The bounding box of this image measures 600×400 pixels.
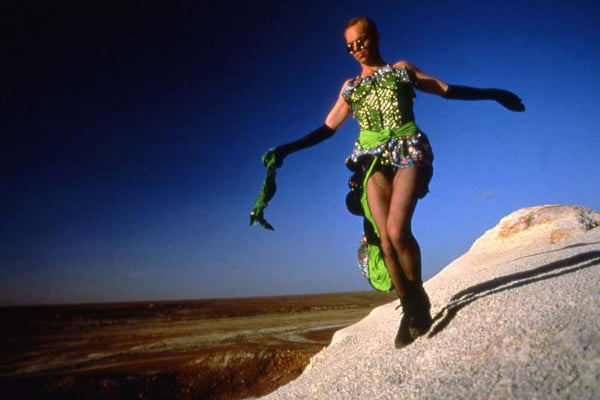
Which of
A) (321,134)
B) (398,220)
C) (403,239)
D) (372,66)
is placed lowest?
(403,239)

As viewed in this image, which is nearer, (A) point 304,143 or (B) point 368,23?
(B) point 368,23

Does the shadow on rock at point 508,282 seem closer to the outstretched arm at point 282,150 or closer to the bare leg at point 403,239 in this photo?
the bare leg at point 403,239

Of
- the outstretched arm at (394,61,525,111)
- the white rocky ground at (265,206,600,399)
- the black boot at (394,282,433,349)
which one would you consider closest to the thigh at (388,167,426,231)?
the black boot at (394,282,433,349)

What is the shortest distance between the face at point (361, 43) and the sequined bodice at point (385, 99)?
119 millimetres

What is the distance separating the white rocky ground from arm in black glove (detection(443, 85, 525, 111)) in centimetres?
109

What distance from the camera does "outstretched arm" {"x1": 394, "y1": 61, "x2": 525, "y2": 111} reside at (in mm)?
2373

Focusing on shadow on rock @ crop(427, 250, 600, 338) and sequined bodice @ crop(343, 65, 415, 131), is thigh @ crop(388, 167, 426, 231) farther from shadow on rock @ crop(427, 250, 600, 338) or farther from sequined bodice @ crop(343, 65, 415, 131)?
shadow on rock @ crop(427, 250, 600, 338)

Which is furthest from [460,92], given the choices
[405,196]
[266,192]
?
[266,192]

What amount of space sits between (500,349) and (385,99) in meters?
1.45

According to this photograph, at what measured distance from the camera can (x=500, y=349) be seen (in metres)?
1.77

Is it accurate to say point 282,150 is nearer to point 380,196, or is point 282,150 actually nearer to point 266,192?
point 266,192

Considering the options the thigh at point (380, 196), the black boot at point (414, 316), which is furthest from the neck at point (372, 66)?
the black boot at point (414, 316)

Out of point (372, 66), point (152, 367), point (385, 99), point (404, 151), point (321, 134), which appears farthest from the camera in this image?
point (152, 367)

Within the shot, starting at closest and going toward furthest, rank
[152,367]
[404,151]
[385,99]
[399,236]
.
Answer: [399,236] → [404,151] → [385,99] → [152,367]
